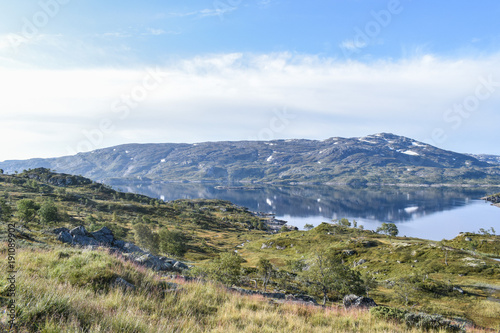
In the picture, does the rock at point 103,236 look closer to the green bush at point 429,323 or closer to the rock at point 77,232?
the rock at point 77,232

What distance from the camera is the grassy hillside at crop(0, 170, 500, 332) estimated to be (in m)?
6.98

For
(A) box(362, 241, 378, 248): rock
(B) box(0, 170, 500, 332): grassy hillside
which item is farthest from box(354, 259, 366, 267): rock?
(A) box(362, 241, 378, 248): rock

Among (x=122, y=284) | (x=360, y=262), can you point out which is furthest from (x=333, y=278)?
(x=360, y=262)

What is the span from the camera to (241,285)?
4728 centimetres

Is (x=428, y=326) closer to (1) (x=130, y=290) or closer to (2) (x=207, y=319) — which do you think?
(2) (x=207, y=319)

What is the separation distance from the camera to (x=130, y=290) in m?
10.3

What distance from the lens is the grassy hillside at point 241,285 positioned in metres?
6.98

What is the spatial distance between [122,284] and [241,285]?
134ft

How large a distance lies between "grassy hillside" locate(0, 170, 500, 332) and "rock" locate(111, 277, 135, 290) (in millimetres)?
169

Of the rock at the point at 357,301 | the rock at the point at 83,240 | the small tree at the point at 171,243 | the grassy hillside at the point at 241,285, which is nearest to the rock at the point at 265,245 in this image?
the grassy hillside at the point at 241,285

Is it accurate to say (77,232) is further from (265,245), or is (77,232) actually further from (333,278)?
(265,245)

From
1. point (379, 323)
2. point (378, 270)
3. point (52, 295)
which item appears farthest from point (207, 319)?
point (378, 270)

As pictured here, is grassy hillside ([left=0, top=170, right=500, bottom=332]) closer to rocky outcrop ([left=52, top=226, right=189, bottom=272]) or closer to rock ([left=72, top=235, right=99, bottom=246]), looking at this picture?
rocky outcrop ([left=52, top=226, right=189, bottom=272])

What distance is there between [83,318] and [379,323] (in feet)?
37.1
